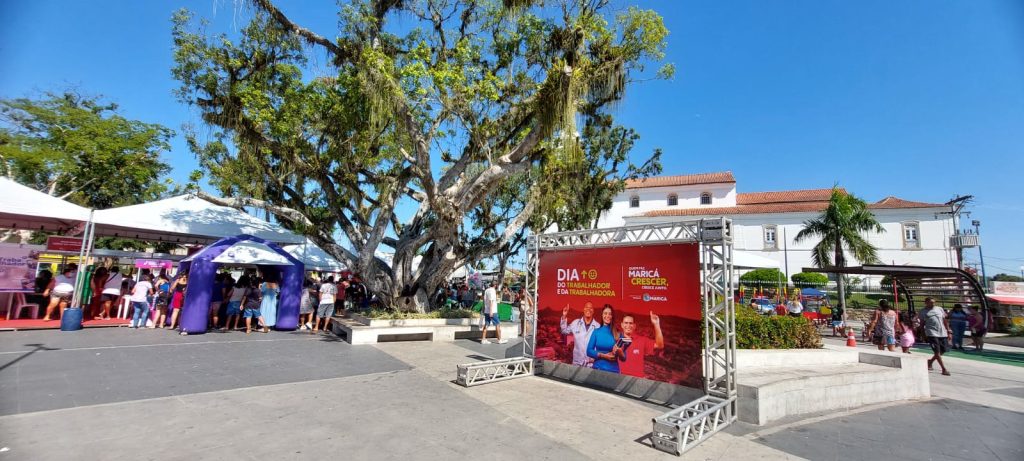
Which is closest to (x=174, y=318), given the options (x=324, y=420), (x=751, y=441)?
(x=324, y=420)

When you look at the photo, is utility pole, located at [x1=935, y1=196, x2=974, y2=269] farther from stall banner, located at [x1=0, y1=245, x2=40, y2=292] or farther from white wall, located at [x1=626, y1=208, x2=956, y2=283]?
stall banner, located at [x1=0, y1=245, x2=40, y2=292]

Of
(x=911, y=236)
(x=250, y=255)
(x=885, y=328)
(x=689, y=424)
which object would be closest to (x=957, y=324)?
(x=885, y=328)

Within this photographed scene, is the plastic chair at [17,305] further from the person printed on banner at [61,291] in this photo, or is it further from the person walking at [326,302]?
the person walking at [326,302]

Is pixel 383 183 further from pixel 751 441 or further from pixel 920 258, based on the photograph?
pixel 920 258

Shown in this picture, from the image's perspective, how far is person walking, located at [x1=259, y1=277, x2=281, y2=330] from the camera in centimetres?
1227

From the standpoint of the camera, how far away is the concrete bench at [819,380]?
18.9ft

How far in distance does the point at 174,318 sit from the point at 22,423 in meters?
8.98

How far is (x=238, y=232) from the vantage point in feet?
46.5

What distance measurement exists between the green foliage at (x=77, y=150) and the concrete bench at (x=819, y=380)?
28.3m

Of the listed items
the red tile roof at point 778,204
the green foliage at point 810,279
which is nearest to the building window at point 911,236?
the red tile roof at point 778,204

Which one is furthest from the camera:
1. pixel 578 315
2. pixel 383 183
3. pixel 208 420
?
pixel 383 183

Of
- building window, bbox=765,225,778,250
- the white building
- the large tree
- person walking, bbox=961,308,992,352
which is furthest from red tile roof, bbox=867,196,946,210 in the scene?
the large tree

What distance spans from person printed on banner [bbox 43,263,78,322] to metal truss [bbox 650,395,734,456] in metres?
15.1

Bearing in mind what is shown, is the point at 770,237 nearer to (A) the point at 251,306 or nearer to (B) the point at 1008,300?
(B) the point at 1008,300
